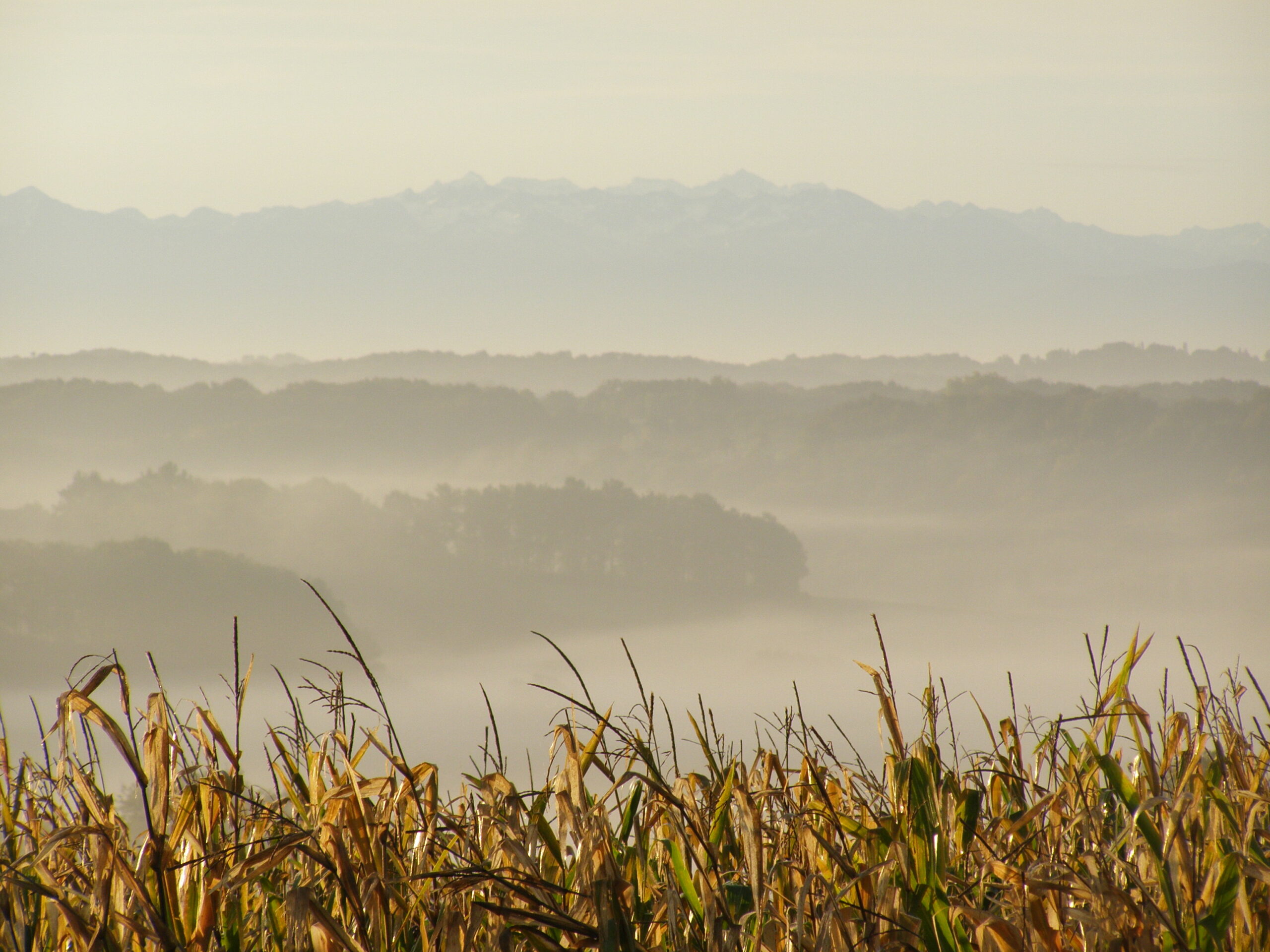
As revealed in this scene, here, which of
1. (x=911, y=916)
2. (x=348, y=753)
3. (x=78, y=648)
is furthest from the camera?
(x=78, y=648)

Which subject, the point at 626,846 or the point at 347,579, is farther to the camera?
the point at 347,579

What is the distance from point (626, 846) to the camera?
2.70m

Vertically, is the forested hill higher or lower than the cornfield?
lower

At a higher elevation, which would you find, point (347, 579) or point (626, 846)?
point (626, 846)

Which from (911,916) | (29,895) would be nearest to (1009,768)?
(911,916)

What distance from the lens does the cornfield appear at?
1915 millimetres

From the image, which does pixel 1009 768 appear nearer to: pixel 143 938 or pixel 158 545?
pixel 143 938

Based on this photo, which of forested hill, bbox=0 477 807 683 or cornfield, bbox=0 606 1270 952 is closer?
cornfield, bbox=0 606 1270 952

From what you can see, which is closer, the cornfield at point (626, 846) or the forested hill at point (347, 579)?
the cornfield at point (626, 846)

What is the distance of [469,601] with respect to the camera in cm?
19338

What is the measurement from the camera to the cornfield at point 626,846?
6.28 feet

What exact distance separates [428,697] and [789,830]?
196707 millimetres

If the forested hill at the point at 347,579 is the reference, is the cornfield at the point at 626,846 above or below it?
above

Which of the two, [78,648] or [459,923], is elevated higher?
[459,923]
